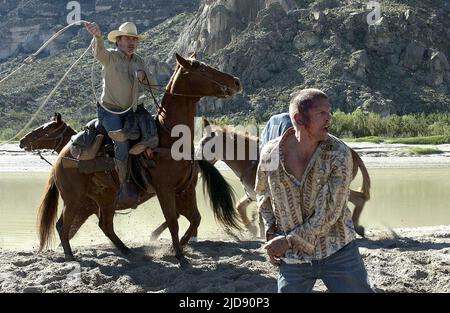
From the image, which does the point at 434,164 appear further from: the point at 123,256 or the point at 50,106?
Result: the point at 50,106

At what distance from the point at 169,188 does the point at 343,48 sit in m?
61.2

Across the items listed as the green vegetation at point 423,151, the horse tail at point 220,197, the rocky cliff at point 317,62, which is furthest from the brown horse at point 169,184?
the rocky cliff at point 317,62

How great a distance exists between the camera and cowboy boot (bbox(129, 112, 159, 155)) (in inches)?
315

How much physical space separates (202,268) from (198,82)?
7.21ft

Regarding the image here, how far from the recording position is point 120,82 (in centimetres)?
830

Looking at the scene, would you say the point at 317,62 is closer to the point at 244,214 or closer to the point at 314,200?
the point at 244,214

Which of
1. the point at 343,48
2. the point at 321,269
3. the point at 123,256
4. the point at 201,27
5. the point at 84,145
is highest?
the point at 201,27

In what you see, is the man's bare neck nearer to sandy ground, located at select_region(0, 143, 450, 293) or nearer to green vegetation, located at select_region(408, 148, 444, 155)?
sandy ground, located at select_region(0, 143, 450, 293)

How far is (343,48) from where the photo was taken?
67000mm

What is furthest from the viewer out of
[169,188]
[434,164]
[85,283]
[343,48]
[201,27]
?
[201,27]

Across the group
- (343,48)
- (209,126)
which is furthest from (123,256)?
(343,48)

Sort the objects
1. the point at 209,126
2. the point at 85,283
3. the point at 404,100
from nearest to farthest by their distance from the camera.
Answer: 1. the point at 85,283
2. the point at 209,126
3. the point at 404,100

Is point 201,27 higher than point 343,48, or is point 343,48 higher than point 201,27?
point 201,27

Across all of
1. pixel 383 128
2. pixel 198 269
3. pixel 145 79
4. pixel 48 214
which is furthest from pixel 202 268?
pixel 383 128
